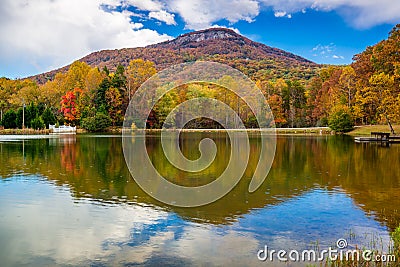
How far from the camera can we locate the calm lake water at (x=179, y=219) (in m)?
5.68

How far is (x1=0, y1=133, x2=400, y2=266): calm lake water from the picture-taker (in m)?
5.68

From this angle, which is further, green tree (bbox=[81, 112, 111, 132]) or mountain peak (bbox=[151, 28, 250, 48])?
mountain peak (bbox=[151, 28, 250, 48])

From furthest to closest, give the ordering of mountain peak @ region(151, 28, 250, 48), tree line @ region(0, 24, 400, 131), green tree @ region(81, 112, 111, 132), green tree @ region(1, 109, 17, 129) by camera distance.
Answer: mountain peak @ region(151, 28, 250, 48)
green tree @ region(81, 112, 111, 132)
green tree @ region(1, 109, 17, 129)
tree line @ region(0, 24, 400, 131)

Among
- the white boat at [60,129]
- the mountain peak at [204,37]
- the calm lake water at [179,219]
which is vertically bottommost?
the calm lake water at [179,219]

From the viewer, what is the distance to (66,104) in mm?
58625

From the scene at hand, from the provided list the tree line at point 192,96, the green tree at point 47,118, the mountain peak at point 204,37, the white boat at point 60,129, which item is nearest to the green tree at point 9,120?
the tree line at point 192,96

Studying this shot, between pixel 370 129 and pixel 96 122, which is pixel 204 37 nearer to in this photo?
pixel 96 122

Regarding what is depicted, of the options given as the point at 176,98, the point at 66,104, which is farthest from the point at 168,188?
the point at 66,104

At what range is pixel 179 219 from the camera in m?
7.52

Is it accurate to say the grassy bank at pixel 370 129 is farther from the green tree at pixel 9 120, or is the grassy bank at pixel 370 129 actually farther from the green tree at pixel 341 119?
the green tree at pixel 9 120

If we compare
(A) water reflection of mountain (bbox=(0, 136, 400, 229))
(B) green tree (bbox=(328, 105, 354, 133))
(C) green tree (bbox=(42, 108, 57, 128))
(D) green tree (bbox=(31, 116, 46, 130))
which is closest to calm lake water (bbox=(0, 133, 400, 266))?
(A) water reflection of mountain (bbox=(0, 136, 400, 229))

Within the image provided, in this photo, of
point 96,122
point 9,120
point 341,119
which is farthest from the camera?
point 96,122

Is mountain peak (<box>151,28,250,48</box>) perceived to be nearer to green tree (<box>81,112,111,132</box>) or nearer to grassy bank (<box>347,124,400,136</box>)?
green tree (<box>81,112,111,132</box>)

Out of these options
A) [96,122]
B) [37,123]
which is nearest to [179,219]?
[37,123]
